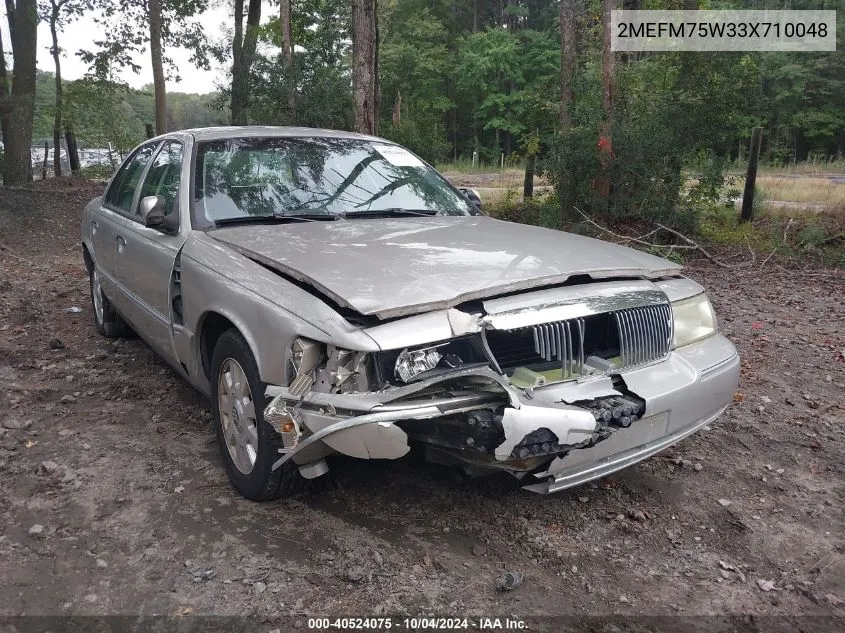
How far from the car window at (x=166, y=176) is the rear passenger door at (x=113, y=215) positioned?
0.23m

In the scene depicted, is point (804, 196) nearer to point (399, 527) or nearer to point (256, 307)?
point (399, 527)

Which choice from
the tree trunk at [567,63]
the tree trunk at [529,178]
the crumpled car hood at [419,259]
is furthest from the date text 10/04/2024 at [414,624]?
the tree trunk at [529,178]

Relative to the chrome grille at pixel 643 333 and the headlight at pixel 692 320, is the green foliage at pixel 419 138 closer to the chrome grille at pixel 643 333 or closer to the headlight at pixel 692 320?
the headlight at pixel 692 320

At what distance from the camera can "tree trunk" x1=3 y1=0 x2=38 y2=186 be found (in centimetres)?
1370

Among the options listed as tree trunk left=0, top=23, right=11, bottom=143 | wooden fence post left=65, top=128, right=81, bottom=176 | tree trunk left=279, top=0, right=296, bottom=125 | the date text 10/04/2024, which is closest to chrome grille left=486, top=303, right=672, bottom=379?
the date text 10/04/2024

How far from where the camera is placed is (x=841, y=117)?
34.2 metres

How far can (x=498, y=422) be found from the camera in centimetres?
228

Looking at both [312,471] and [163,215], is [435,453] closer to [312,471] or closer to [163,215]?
[312,471]

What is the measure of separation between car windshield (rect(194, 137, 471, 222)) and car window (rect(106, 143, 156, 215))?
100cm

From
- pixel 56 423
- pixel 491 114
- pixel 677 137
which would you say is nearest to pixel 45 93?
pixel 677 137

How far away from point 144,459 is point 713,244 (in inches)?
335

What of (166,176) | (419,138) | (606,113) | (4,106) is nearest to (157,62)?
(4,106)

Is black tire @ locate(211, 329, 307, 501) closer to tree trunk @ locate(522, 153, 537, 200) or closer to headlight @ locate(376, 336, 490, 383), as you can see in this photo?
headlight @ locate(376, 336, 490, 383)

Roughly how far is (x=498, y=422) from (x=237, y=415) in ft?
4.27
